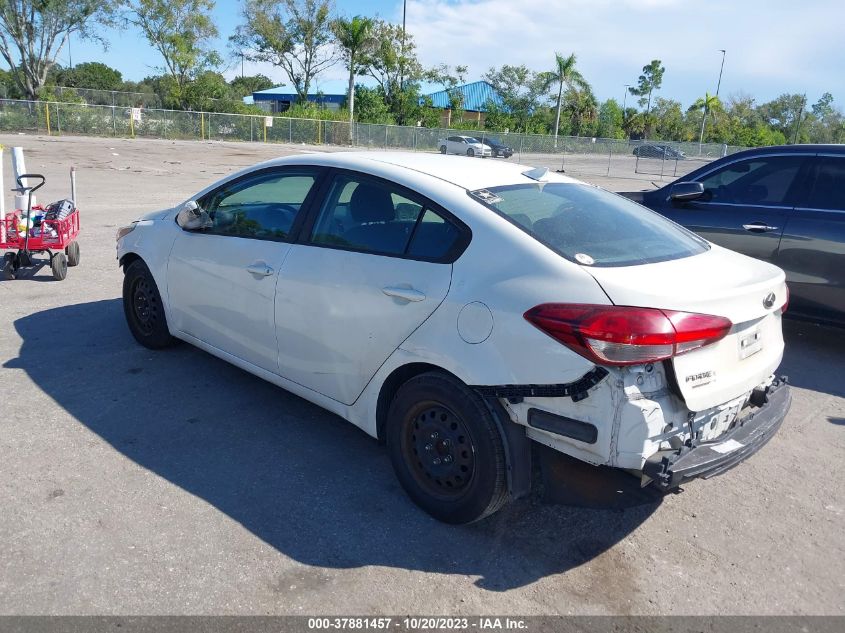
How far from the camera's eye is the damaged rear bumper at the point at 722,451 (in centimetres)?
275

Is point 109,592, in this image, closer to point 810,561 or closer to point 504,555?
point 504,555

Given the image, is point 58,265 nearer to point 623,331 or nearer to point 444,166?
point 444,166

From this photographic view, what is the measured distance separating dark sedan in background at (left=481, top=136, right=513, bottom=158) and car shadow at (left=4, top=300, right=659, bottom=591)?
4077cm

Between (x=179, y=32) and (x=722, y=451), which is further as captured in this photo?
(x=179, y=32)

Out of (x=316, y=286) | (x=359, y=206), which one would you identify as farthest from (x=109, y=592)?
(x=359, y=206)

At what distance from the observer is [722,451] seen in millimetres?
2969

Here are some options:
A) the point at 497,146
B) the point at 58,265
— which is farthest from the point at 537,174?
the point at 497,146

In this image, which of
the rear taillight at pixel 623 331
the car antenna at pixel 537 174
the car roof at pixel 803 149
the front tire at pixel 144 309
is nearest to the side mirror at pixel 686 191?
the car roof at pixel 803 149

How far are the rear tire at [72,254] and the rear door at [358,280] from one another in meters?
5.01

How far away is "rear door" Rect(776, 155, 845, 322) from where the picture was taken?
580 centimetres

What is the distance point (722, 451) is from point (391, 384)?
1.54 m

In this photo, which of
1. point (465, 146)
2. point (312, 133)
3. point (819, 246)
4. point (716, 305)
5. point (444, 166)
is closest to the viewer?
point (716, 305)

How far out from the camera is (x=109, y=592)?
277 cm

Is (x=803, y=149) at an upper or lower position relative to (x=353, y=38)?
lower
